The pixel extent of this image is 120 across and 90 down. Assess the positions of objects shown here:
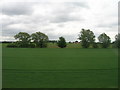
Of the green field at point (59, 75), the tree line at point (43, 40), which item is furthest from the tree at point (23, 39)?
the green field at point (59, 75)

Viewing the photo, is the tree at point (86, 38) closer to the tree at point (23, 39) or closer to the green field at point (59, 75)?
the tree at point (23, 39)

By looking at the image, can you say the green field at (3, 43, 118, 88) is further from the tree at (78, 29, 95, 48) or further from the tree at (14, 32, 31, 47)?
the tree at (78, 29, 95, 48)

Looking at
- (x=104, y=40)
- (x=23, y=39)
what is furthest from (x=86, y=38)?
(x=23, y=39)

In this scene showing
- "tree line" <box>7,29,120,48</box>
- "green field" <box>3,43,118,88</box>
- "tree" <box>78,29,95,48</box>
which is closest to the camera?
"green field" <box>3,43,118,88</box>

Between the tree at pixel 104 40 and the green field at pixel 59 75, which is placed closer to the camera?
the green field at pixel 59 75

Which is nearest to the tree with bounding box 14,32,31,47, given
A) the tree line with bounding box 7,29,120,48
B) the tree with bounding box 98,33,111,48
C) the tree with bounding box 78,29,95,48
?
the tree line with bounding box 7,29,120,48

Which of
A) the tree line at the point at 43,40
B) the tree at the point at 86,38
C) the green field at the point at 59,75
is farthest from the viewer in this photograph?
the tree at the point at 86,38

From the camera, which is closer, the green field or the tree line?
the green field

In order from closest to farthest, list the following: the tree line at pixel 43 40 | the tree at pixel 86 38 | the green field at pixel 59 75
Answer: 1. the green field at pixel 59 75
2. the tree line at pixel 43 40
3. the tree at pixel 86 38

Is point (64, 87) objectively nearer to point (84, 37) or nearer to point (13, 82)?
point (13, 82)

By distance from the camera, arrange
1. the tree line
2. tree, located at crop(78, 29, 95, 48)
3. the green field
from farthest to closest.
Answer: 1. tree, located at crop(78, 29, 95, 48)
2. the tree line
3. the green field

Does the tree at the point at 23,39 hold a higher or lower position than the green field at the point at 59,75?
higher

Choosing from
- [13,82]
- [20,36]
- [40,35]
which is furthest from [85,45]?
[13,82]

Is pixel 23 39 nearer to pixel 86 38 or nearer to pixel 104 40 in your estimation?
pixel 86 38
